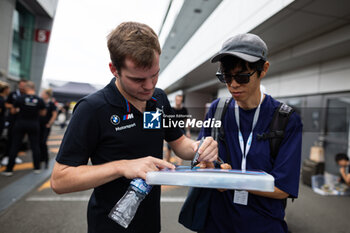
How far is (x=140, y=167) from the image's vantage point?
79 centimetres

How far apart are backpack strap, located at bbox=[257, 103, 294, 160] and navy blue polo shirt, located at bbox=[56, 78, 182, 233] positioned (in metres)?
0.59

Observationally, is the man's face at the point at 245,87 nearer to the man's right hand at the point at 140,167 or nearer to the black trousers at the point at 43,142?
the man's right hand at the point at 140,167

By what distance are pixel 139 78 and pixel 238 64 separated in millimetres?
530

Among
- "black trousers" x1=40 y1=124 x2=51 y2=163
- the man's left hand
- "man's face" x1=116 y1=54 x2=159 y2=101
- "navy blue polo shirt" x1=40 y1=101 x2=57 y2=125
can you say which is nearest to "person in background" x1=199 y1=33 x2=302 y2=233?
the man's left hand

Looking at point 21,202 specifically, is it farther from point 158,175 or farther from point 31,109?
point 158,175

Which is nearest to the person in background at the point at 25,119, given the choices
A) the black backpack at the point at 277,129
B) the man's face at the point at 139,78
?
the man's face at the point at 139,78

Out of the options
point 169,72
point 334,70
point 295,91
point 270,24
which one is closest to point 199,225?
point 270,24

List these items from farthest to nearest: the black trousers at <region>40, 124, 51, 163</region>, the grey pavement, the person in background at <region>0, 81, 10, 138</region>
A: the black trousers at <region>40, 124, 51, 163</region> → the person in background at <region>0, 81, 10, 138</region> → the grey pavement

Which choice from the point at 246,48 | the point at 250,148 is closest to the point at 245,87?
the point at 246,48

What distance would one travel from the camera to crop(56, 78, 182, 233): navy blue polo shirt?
89 cm

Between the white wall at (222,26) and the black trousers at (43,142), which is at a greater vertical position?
the white wall at (222,26)

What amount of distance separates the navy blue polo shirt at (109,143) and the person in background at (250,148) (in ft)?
1.35

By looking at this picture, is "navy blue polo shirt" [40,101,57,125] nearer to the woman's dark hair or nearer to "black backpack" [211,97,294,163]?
the woman's dark hair

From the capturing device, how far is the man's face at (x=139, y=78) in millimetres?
898
